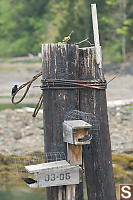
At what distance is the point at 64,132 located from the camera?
190 inches

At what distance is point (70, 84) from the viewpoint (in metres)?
4.90

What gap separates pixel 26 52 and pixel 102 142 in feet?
139

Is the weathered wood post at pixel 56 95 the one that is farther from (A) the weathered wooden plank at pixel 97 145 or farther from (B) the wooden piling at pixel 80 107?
(A) the weathered wooden plank at pixel 97 145

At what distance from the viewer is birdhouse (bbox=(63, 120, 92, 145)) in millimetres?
4680

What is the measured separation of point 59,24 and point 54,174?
136 feet

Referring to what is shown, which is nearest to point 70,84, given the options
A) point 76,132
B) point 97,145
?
point 76,132

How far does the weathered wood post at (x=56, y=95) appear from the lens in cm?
487

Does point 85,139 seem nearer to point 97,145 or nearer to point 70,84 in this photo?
point 97,145

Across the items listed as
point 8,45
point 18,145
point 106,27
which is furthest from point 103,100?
point 8,45

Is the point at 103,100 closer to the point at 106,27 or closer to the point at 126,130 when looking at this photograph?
the point at 126,130

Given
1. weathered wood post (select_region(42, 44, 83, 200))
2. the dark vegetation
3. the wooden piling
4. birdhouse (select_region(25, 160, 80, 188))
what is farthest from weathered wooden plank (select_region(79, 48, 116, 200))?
the dark vegetation

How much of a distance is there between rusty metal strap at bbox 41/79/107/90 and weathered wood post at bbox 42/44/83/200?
26 millimetres

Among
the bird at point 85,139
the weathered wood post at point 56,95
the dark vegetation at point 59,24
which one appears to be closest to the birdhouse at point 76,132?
the bird at point 85,139

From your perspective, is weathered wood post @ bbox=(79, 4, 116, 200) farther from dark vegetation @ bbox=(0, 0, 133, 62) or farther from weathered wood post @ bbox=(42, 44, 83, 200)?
dark vegetation @ bbox=(0, 0, 133, 62)
